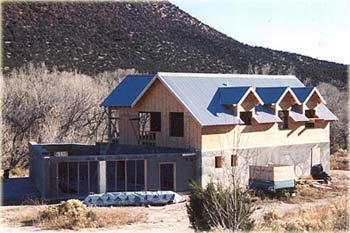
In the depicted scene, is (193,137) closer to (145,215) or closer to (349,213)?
(145,215)

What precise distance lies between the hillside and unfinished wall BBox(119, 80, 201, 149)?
18428mm

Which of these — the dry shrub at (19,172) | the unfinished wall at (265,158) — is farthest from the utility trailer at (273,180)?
the dry shrub at (19,172)

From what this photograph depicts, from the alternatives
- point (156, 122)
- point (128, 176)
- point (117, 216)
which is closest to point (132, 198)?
point (117, 216)

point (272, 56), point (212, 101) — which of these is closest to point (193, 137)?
point (212, 101)

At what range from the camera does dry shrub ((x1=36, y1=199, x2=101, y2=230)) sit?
21.6m

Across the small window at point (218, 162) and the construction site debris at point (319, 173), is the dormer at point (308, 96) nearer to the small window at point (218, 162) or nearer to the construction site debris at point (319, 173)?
the construction site debris at point (319, 173)

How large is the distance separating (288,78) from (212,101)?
7.80 metres

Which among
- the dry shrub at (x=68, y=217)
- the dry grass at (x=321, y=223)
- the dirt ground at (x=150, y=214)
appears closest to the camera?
the dry grass at (x=321, y=223)

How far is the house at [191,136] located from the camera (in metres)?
28.4

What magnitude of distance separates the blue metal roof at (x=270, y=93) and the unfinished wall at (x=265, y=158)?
2.43m

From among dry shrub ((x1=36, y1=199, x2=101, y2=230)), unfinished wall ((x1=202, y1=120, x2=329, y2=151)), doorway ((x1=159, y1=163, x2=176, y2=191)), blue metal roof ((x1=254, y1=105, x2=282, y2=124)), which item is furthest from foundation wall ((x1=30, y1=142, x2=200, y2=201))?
blue metal roof ((x1=254, y1=105, x2=282, y2=124))

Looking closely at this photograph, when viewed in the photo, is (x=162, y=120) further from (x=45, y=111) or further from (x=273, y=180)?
(x=45, y=111)

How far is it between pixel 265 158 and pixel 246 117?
7.75 feet

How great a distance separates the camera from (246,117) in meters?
31.3
